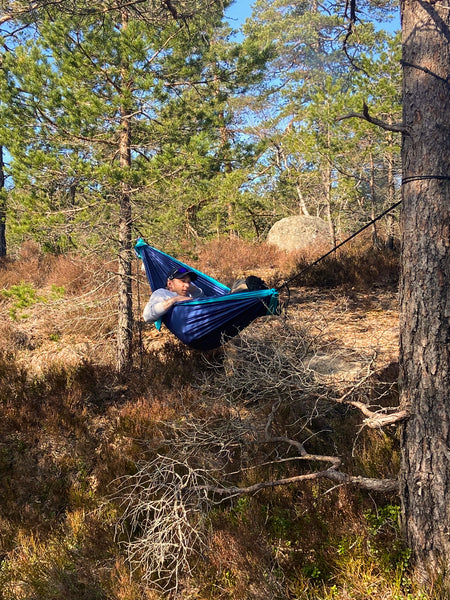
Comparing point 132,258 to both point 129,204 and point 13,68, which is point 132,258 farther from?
point 13,68

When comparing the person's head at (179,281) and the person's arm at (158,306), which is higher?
the person's head at (179,281)

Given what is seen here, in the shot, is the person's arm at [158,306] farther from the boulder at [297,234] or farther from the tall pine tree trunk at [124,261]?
the boulder at [297,234]

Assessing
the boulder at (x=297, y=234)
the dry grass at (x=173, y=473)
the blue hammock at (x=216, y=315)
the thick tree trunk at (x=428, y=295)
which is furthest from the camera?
→ the boulder at (x=297, y=234)

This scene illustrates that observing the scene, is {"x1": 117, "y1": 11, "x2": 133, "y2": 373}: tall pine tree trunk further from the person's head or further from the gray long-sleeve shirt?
the gray long-sleeve shirt

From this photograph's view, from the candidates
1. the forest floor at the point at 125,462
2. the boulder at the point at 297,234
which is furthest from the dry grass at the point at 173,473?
the boulder at the point at 297,234

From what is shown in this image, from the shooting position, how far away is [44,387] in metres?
4.58

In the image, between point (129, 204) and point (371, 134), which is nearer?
point (129, 204)

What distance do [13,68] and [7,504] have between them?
4.10 metres

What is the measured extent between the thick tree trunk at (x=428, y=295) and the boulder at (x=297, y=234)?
8.94m

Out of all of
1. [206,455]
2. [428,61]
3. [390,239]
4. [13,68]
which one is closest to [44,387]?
[206,455]

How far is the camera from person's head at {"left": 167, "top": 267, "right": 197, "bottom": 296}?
4488 mm

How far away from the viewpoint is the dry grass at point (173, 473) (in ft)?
7.66

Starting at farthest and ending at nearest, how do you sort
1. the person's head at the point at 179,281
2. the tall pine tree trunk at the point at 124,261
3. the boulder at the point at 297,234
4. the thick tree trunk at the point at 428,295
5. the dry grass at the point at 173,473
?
the boulder at the point at 297,234 → the tall pine tree trunk at the point at 124,261 → the person's head at the point at 179,281 → the dry grass at the point at 173,473 → the thick tree trunk at the point at 428,295

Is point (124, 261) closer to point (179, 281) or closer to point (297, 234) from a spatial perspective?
point (179, 281)
